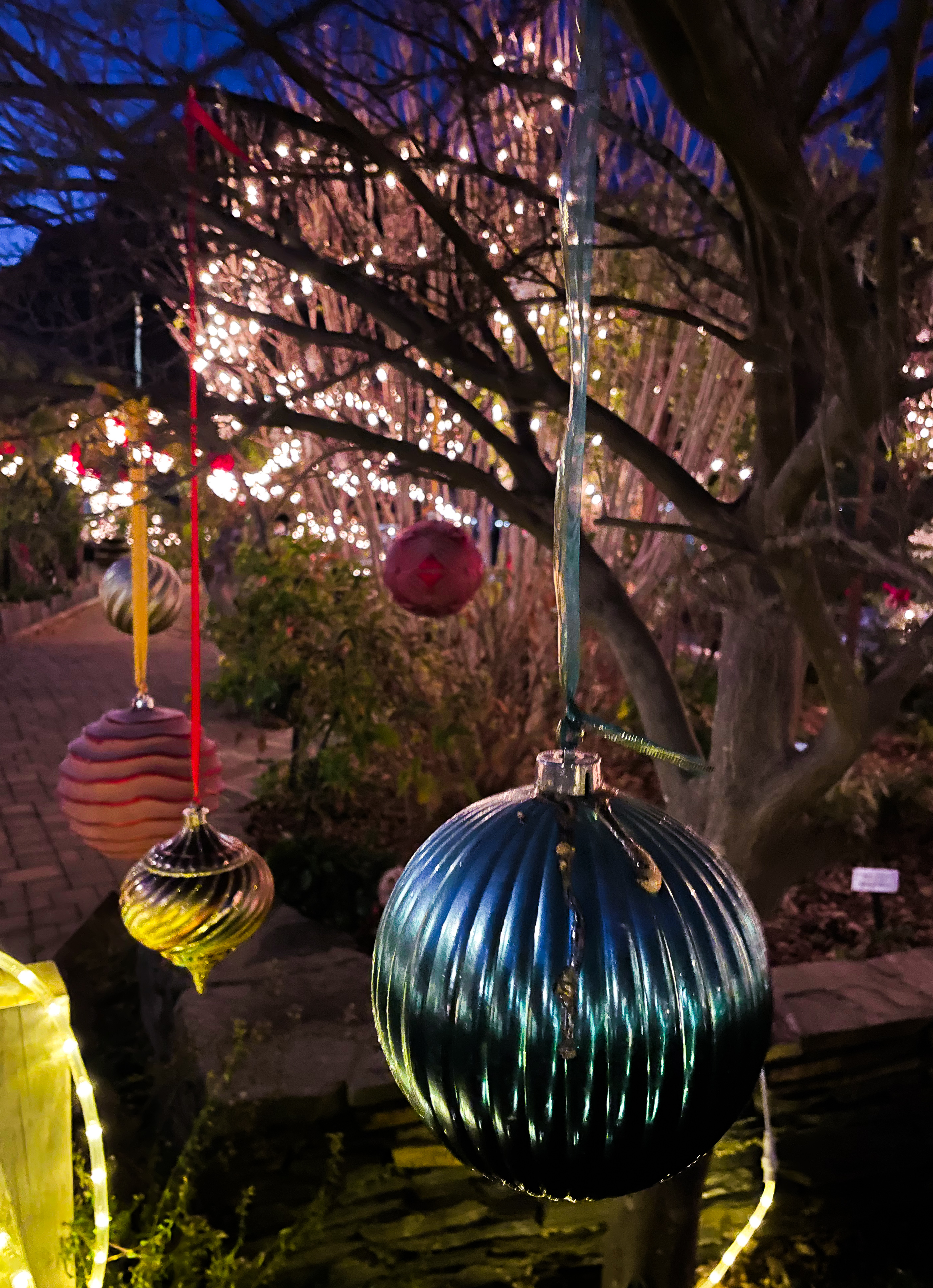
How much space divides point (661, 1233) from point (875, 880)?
1.85 m

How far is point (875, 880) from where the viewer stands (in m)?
3.75

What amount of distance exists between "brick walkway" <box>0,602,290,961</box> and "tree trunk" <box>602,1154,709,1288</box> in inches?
92.9

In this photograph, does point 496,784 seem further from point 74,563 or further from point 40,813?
point 74,563

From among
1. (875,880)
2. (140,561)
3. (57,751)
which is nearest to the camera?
(140,561)

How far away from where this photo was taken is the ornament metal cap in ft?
2.73

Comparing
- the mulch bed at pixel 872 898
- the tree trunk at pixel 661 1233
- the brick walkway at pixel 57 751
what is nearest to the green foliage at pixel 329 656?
the brick walkway at pixel 57 751

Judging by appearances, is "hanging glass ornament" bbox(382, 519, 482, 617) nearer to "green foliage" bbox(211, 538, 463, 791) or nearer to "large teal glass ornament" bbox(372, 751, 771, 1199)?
"green foliage" bbox(211, 538, 463, 791)

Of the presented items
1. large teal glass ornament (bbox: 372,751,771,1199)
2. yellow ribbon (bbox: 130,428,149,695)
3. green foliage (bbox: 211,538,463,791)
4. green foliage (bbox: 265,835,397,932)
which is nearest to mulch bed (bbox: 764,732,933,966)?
green foliage (bbox: 265,835,397,932)

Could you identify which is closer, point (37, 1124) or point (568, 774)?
point (568, 774)

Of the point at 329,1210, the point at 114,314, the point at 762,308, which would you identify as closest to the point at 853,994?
the point at 329,1210

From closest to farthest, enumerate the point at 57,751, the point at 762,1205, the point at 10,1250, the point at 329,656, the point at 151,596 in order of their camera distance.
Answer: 1. the point at 10,1250
2. the point at 762,1205
3. the point at 151,596
4. the point at 329,656
5. the point at 57,751

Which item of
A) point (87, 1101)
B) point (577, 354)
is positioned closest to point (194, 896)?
point (87, 1101)

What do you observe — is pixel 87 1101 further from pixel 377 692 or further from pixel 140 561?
pixel 377 692

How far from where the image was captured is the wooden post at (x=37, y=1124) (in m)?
1.79
